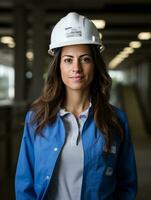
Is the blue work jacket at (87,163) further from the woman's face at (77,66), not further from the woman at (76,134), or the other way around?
the woman's face at (77,66)

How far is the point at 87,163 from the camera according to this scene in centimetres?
185

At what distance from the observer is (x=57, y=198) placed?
1.89m

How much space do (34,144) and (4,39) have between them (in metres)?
18.5

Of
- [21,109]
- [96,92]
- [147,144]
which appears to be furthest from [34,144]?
[147,144]

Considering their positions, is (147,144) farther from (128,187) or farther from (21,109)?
(128,187)

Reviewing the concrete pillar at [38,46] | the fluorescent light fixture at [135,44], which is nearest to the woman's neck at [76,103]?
the concrete pillar at [38,46]

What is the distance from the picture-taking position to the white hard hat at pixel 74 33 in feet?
6.39

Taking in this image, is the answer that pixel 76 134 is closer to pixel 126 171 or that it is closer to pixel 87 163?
pixel 87 163

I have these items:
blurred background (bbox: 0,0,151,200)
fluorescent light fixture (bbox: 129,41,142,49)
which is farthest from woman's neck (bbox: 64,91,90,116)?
fluorescent light fixture (bbox: 129,41,142,49)

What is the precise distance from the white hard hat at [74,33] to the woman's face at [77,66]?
0.03 m

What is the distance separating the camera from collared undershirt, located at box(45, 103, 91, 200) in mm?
1862

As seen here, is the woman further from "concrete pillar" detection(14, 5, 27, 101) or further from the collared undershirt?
"concrete pillar" detection(14, 5, 27, 101)

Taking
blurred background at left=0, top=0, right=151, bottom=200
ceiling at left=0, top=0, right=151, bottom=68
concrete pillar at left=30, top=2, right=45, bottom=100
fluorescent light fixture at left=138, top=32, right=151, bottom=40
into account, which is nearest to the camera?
blurred background at left=0, top=0, right=151, bottom=200

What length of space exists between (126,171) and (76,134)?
31 centimetres
